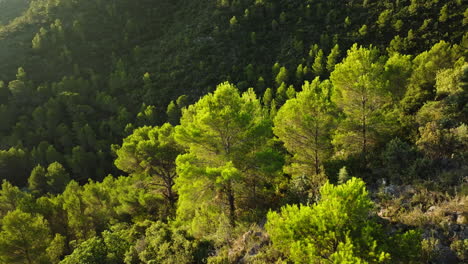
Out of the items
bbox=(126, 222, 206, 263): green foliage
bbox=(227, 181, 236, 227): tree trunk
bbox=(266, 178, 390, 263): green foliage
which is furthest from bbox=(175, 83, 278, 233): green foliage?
bbox=(266, 178, 390, 263): green foliage

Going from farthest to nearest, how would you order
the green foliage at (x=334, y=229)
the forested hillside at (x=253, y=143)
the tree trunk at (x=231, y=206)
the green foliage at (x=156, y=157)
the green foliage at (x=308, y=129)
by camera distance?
the green foliage at (x=156, y=157), the tree trunk at (x=231, y=206), the green foliage at (x=308, y=129), the forested hillside at (x=253, y=143), the green foliage at (x=334, y=229)

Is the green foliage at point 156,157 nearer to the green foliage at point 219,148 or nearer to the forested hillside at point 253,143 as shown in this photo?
the forested hillside at point 253,143

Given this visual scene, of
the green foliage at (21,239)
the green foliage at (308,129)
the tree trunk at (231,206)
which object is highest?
the green foliage at (308,129)

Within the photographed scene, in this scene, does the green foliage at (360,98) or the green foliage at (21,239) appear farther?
the green foliage at (21,239)

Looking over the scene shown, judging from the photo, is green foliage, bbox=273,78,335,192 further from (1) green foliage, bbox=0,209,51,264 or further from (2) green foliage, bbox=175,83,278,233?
(1) green foliage, bbox=0,209,51,264

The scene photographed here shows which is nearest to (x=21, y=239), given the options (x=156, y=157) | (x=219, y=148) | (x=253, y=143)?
(x=156, y=157)

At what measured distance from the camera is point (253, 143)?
1802cm

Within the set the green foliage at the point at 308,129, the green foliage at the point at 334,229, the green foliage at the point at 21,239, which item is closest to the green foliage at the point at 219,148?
the green foliage at the point at 308,129

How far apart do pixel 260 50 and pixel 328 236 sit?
68479 millimetres

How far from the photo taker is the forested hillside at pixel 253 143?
39.6 ft

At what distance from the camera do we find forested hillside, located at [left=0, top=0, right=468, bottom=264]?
39.6 ft

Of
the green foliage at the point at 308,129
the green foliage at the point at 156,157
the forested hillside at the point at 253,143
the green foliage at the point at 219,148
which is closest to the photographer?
the forested hillside at the point at 253,143

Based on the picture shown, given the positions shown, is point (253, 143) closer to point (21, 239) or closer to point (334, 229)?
point (334, 229)

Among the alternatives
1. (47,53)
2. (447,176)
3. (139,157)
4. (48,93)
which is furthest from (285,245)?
(47,53)
